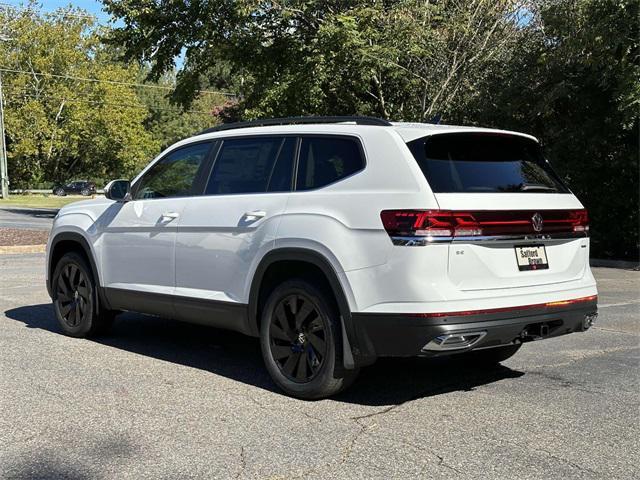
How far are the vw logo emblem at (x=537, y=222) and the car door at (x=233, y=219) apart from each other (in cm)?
172

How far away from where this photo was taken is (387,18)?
1920 centimetres

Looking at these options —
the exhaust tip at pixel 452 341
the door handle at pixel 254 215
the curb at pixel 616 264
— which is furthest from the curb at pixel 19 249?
the exhaust tip at pixel 452 341

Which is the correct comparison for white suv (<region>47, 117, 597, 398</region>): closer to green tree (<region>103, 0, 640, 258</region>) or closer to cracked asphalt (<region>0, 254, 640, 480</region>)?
cracked asphalt (<region>0, 254, 640, 480</region>)

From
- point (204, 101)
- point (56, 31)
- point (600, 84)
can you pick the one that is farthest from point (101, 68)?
point (600, 84)

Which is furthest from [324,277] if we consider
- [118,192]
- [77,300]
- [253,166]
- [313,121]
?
[77,300]

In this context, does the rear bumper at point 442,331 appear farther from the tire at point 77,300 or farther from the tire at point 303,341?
the tire at point 77,300

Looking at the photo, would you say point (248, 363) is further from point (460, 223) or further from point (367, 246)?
point (460, 223)

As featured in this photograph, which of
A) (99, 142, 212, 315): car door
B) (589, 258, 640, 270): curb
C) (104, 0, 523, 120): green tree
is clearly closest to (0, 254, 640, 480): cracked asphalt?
(99, 142, 212, 315): car door

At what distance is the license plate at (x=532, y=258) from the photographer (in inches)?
187

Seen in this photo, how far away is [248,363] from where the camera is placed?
616 centimetres

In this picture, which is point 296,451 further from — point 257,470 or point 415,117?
point 415,117

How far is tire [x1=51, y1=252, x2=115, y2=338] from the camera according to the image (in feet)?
22.7

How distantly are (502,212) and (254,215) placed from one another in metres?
1.78

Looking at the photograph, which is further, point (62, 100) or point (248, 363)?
point (62, 100)
